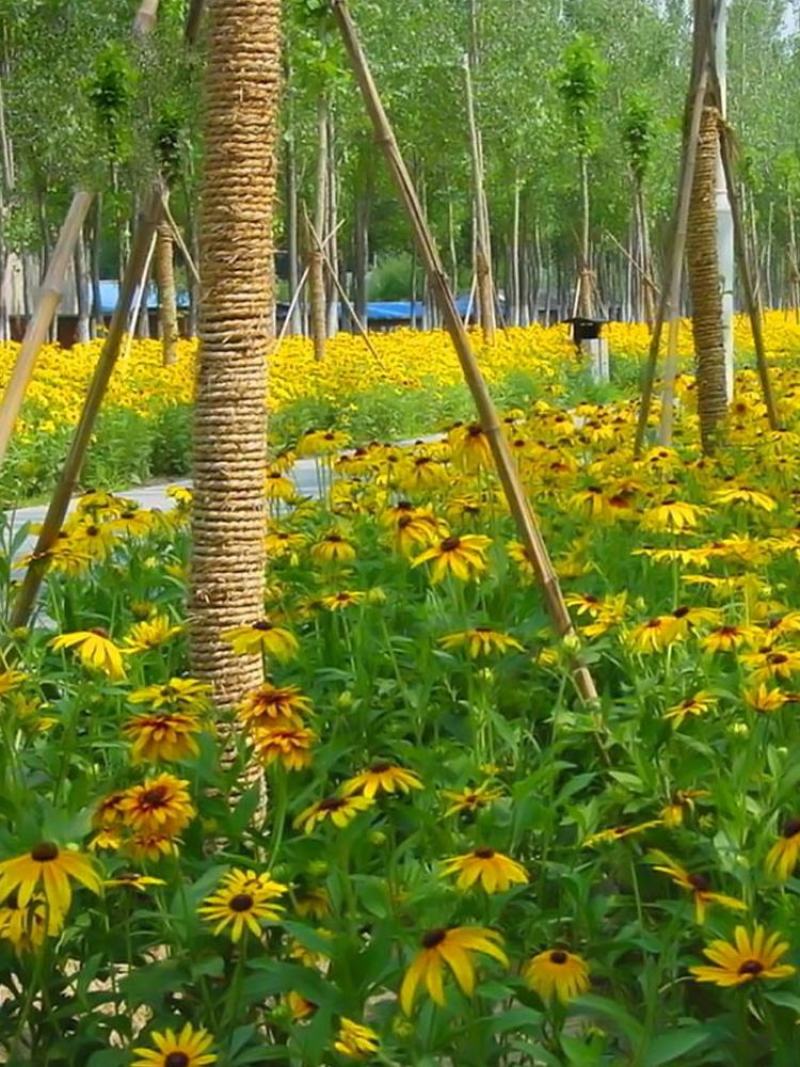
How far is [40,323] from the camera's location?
3816 millimetres

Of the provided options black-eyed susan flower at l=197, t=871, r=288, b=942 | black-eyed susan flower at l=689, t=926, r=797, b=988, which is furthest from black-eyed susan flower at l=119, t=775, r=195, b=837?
black-eyed susan flower at l=689, t=926, r=797, b=988

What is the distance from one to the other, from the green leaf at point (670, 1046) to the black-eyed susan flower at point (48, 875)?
2.14ft

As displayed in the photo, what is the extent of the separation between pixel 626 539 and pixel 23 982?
2.49 m

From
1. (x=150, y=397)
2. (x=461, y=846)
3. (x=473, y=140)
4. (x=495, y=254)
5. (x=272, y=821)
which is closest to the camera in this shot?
(x=461, y=846)

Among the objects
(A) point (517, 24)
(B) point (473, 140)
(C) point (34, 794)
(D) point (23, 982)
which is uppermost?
(A) point (517, 24)

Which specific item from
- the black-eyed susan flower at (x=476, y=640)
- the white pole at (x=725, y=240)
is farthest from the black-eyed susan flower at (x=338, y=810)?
the white pole at (x=725, y=240)

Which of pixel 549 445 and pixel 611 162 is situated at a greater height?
pixel 611 162

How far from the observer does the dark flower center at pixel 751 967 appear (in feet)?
6.40

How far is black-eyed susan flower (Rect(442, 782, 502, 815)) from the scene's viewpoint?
232 centimetres

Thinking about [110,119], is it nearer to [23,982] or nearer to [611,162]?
[23,982]

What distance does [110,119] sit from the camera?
5.02 m

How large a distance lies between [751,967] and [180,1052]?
652 mm

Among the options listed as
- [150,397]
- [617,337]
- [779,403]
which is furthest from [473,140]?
[779,403]

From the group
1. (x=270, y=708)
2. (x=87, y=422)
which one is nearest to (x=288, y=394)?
(x=87, y=422)
